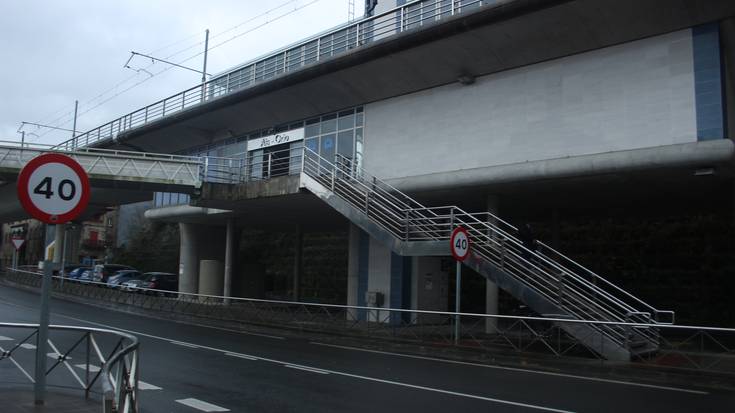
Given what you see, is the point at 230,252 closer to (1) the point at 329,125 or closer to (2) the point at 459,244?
(1) the point at 329,125

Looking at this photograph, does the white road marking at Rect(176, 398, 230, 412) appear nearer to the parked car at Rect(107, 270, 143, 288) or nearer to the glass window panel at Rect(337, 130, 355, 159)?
the glass window panel at Rect(337, 130, 355, 159)

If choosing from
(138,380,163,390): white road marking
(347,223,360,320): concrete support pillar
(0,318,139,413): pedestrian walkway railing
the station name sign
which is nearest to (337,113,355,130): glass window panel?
the station name sign

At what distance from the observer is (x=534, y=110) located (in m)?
18.0

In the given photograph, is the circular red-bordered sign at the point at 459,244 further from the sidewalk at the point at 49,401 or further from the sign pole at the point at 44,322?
the sign pole at the point at 44,322

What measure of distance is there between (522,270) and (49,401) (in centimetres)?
1284

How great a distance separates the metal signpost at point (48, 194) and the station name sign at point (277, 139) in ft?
61.7

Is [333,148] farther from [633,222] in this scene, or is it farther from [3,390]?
[3,390]

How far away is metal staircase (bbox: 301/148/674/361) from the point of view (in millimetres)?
13797

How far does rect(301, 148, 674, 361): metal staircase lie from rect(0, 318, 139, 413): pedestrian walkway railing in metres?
7.95

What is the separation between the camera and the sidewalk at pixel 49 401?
6.84 m

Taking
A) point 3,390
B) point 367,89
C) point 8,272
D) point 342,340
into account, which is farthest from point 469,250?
point 8,272

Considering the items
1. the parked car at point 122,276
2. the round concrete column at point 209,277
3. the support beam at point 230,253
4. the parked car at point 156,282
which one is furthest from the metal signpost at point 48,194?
the parked car at point 122,276

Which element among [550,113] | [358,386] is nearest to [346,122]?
[550,113]

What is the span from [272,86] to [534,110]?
10493 millimetres
